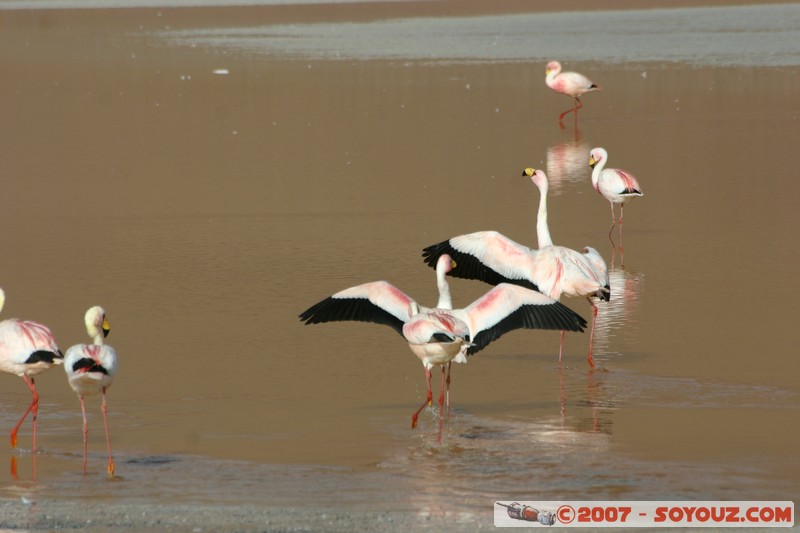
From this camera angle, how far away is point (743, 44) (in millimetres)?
26734

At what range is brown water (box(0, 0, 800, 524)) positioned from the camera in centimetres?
665

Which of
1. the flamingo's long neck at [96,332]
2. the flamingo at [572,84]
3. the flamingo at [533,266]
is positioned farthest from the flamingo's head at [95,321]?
the flamingo at [572,84]

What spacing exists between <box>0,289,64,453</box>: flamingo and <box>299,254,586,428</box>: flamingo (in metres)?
1.56

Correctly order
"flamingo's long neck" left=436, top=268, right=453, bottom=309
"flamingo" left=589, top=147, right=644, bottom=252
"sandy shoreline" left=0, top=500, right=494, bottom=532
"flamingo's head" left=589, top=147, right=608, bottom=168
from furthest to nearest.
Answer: "flamingo's head" left=589, top=147, right=608, bottom=168, "flamingo" left=589, top=147, right=644, bottom=252, "flamingo's long neck" left=436, top=268, right=453, bottom=309, "sandy shoreline" left=0, top=500, right=494, bottom=532

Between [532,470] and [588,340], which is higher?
[588,340]

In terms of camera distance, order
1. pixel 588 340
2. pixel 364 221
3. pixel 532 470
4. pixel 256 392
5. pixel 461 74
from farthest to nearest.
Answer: pixel 461 74 → pixel 364 221 → pixel 588 340 → pixel 256 392 → pixel 532 470

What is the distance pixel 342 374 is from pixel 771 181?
23.2 ft

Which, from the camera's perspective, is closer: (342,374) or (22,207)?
(342,374)

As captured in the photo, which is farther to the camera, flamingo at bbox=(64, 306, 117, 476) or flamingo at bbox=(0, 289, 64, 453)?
flamingo at bbox=(0, 289, 64, 453)

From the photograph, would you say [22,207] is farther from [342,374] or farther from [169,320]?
[342,374]

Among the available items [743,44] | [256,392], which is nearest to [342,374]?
[256,392]

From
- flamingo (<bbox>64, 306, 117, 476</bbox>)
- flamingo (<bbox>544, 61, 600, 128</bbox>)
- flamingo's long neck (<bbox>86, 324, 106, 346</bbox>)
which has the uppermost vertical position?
flamingo (<bbox>544, 61, 600, 128</bbox>)

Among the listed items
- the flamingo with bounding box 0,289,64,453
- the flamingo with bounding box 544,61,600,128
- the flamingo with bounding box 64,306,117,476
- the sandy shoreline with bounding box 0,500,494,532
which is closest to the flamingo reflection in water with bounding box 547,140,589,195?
the flamingo with bounding box 544,61,600,128

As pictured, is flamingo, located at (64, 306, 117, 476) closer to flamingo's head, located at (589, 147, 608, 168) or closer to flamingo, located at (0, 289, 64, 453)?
flamingo, located at (0, 289, 64, 453)
